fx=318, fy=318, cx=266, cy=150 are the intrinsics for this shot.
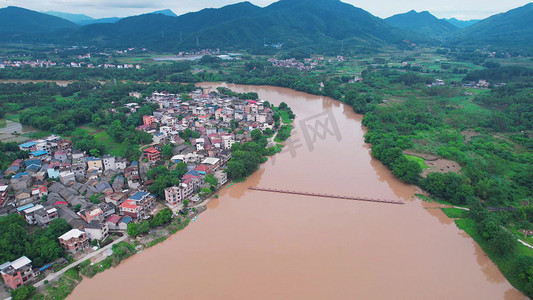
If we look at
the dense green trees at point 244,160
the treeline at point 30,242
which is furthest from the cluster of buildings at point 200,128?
the treeline at point 30,242

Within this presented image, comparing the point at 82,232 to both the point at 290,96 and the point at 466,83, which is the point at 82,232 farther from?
the point at 466,83

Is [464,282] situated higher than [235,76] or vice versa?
[235,76]

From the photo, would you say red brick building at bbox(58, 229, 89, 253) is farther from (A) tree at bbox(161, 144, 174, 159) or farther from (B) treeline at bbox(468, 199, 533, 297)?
(B) treeline at bbox(468, 199, 533, 297)

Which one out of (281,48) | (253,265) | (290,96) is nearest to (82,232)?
(253,265)

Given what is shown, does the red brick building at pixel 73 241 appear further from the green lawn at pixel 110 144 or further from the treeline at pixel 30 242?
the green lawn at pixel 110 144

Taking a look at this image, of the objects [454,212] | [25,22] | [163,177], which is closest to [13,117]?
[163,177]

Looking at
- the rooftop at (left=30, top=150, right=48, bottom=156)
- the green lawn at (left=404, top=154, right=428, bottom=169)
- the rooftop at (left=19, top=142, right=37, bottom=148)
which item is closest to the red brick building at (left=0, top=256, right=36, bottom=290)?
the rooftop at (left=30, top=150, right=48, bottom=156)

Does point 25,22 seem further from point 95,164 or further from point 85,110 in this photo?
point 95,164
